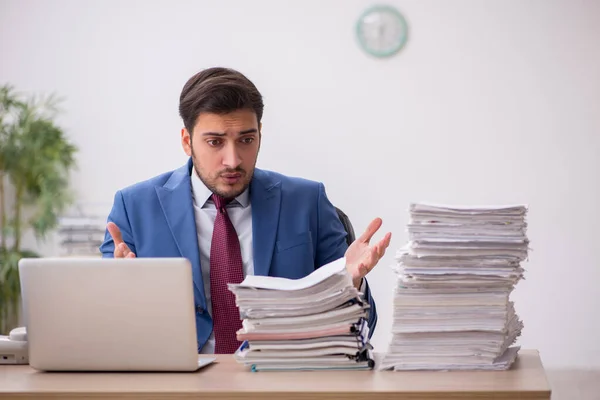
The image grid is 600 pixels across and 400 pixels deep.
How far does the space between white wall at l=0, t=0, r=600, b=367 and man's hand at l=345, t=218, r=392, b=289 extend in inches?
119

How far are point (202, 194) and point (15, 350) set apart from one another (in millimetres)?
782

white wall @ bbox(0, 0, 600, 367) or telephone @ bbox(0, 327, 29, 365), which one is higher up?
white wall @ bbox(0, 0, 600, 367)

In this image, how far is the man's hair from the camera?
2.47 metres

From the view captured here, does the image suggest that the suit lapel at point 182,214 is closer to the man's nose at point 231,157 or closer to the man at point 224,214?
the man at point 224,214

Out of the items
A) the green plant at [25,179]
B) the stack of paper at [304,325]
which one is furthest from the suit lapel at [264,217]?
the green plant at [25,179]

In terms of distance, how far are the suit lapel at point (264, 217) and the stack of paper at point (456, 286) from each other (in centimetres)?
78

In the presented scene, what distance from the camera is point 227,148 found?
8.02 feet

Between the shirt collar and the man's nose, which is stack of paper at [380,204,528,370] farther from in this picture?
the shirt collar

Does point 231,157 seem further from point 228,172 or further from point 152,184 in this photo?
point 152,184

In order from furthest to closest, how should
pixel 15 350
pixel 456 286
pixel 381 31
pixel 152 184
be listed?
pixel 381 31, pixel 152 184, pixel 15 350, pixel 456 286

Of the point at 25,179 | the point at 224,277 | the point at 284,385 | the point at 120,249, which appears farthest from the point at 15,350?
the point at 25,179

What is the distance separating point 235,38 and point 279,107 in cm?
49

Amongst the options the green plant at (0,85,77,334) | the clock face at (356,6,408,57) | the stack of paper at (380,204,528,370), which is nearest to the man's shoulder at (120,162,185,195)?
the stack of paper at (380,204,528,370)

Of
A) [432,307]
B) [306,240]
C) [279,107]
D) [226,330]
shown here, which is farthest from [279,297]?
[279,107]
